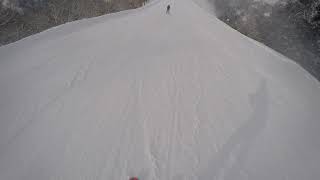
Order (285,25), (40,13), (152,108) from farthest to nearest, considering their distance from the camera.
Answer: (40,13) < (285,25) < (152,108)

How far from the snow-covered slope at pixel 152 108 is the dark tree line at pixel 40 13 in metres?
A: 4.75

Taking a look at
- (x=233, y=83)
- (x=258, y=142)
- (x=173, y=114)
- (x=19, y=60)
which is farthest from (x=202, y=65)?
(x=19, y=60)

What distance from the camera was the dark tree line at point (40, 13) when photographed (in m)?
23.7

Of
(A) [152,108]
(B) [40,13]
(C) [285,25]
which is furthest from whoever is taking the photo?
(B) [40,13]

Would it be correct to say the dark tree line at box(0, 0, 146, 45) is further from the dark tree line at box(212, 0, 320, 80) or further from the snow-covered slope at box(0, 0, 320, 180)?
the dark tree line at box(212, 0, 320, 80)

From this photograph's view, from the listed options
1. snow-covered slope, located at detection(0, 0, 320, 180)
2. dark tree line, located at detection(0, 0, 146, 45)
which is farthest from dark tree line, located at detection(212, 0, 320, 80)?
dark tree line, located at detection(0, 0, 146, 45)

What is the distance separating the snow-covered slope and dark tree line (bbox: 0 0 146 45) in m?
4.75

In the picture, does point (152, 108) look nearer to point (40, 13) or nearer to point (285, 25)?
point (285, 25)

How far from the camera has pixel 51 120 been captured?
13.2 meters

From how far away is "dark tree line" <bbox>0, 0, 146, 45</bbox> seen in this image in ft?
77.6

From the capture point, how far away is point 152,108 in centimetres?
1426

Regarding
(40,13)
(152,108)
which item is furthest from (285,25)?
(40,13)

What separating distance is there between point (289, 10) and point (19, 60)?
18522 mm

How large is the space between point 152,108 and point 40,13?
15.7 m
